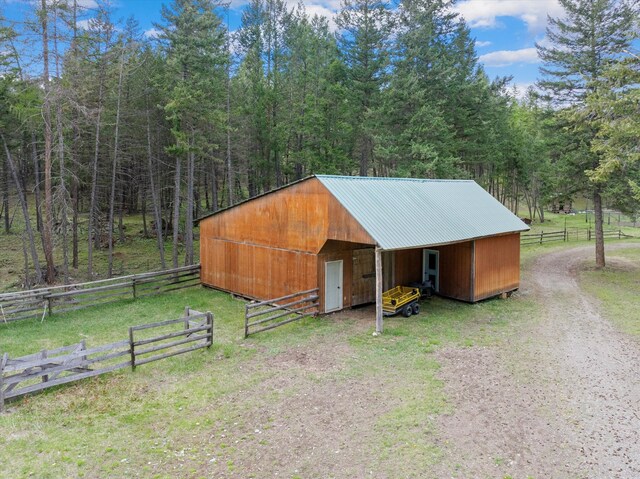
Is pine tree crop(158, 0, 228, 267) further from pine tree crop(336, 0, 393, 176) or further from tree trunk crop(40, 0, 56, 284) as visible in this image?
pine tree crop(336, 0, 393, 176)

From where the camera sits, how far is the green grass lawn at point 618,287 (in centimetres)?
1285

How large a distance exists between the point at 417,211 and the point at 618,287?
1006cm

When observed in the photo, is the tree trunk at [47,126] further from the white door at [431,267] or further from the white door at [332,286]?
the white door at [431,267]

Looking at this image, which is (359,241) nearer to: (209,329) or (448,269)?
(209,329)

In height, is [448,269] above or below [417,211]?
below

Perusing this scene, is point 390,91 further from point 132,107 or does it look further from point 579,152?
point 132,107

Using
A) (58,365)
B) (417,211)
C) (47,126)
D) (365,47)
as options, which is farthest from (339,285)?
(365,47)

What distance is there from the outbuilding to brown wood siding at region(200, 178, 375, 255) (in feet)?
0.10

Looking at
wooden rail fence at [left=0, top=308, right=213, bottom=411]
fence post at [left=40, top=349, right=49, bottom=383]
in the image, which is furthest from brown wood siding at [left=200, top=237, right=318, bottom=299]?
fence post at [left=40, top=349, right=49, bottom=383]

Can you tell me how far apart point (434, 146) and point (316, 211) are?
13.2 m

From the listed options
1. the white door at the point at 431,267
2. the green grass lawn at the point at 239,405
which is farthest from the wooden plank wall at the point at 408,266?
the green grass lawn at the point at 239,405

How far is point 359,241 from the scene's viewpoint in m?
11.5

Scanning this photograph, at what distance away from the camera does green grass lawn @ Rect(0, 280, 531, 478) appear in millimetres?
5723

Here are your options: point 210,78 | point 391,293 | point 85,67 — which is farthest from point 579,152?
point 85,67
